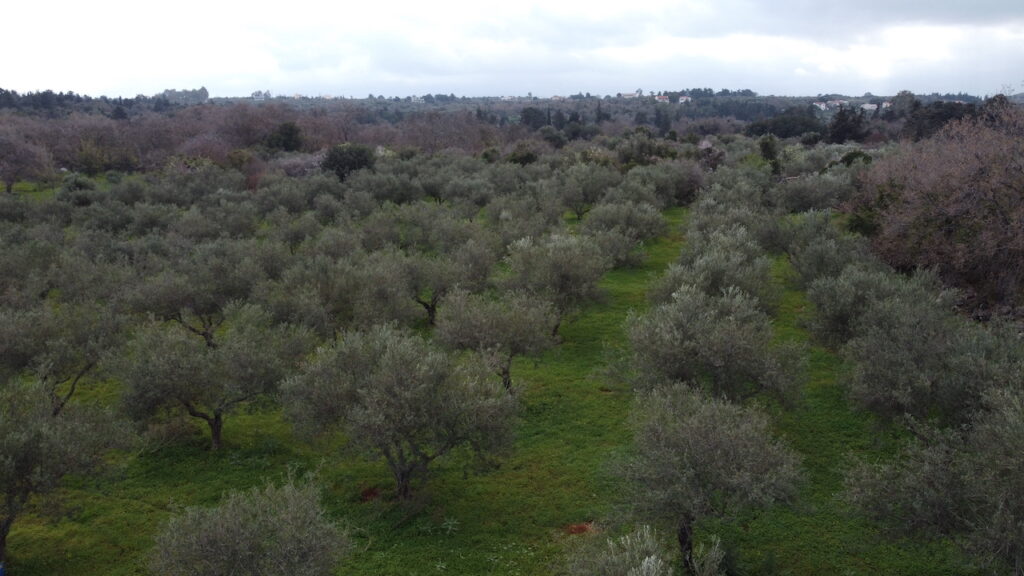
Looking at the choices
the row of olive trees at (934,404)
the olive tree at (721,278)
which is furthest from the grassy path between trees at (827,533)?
the olive tree at (721,278)

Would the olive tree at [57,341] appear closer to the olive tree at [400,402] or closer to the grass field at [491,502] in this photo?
the grass field at [491,502]

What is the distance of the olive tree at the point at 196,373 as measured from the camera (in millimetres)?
18062

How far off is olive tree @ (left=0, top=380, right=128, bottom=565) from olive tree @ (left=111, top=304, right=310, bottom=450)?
9.24ft

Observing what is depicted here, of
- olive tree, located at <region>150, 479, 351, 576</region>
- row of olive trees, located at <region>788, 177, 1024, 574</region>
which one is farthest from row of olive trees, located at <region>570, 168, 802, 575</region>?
olive tree, located at <region>150, 479, 351, 576</region>

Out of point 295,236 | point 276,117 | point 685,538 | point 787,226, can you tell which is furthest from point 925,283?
point 276,117

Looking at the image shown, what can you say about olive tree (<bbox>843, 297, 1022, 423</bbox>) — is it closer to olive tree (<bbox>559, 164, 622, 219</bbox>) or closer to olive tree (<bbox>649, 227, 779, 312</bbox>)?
olive tree (<bbox>649, 227, 779, 312</bbox>)

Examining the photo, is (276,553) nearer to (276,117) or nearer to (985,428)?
(985,428)

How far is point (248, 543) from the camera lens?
10.5m

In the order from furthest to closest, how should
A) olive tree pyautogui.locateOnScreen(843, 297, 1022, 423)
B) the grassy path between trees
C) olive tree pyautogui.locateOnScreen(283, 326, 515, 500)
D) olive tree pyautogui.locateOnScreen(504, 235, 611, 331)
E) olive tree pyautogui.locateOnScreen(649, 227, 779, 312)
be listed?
olive tree pyautogui.locateOnScreen(504, 235, 611, 331) → olive tree pyautogui.locateOnScreen(649, 227, 779, 312) → olive tree pyautogui.locateOnScreen(283, 326, 515, 500) → olive tree pyautogui.locateOnScreen(843, 297, 1022, 423) → the grassy path between trees

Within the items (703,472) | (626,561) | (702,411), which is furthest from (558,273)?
(626,561)

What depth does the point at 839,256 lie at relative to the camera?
89.2 feet

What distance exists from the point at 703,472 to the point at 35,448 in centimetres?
1418

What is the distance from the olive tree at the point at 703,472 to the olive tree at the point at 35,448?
40.2 feet

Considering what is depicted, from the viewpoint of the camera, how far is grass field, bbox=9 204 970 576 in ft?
47.2
